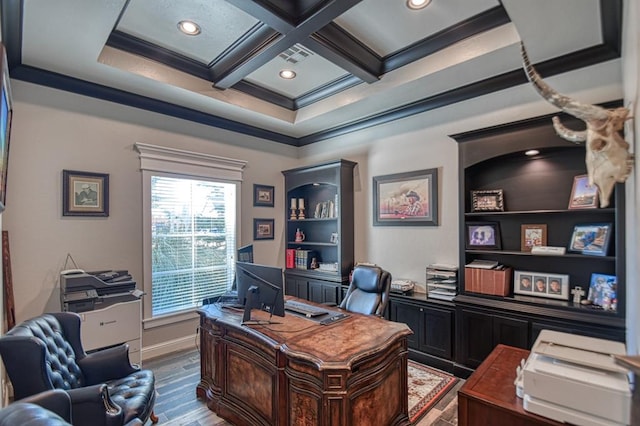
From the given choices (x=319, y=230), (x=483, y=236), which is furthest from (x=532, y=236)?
(x=319, y=230)

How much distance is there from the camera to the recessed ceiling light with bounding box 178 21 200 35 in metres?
2.67

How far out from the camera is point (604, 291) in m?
2.54

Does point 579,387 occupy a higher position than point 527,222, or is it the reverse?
point 527,222

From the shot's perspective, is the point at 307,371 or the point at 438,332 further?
the point at 438,332

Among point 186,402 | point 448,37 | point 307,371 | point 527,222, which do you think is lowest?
point 186,402

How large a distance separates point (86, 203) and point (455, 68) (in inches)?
154

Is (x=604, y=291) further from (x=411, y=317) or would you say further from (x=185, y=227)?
(x=185, y=227)

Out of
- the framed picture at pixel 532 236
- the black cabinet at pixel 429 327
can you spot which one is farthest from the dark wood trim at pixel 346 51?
the black cabinet at pixel 429 327

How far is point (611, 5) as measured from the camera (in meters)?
2.10

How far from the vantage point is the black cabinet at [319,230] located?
170 inches

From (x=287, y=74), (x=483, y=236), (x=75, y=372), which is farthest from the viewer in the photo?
(x=287, y=74)

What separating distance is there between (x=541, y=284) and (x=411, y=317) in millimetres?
1291

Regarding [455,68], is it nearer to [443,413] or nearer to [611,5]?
[611,5]

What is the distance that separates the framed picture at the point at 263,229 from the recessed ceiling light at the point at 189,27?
2577 mm
